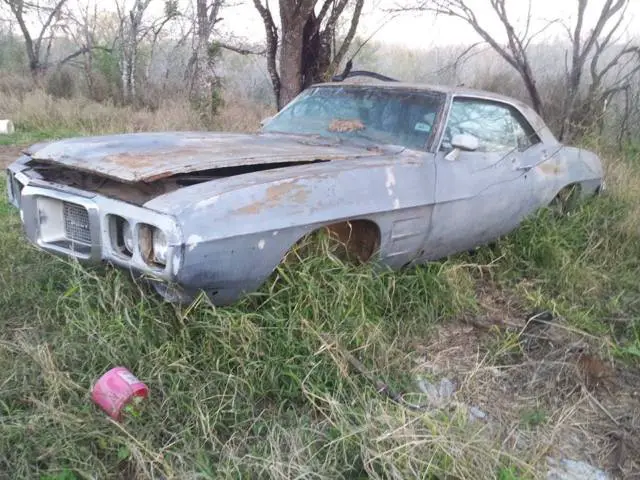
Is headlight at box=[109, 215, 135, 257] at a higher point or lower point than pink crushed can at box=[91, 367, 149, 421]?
higher

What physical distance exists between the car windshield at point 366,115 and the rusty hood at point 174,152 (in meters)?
0.21

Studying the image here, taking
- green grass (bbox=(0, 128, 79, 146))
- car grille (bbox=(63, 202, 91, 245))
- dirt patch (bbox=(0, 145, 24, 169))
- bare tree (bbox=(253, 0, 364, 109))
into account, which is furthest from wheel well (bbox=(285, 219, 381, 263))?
green grass (bbox=(0, 128, 79, 146))

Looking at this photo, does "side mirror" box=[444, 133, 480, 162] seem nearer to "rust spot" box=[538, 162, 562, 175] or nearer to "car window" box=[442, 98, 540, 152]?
"car window" box=[442, 98, 540, 152]

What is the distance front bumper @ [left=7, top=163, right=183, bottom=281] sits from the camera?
257 centimetres

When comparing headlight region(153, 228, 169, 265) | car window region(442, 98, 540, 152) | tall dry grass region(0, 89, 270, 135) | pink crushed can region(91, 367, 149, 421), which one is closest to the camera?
pink crushed can region(91, 367, 149, 421)

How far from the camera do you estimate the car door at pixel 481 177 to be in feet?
12.0

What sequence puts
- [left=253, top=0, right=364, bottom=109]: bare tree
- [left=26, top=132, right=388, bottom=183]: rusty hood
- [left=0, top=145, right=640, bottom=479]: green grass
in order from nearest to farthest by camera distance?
[left=0, top=145, right=640, bottom=479]: green grass < [left=26, top=132, right=388, bottom=183]: rusty hood < [left=253, top=0, right=364, bottom=109]: bare tree

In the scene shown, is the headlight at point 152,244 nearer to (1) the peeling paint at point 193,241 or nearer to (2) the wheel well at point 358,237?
(1) the peeling paint at point 193,241

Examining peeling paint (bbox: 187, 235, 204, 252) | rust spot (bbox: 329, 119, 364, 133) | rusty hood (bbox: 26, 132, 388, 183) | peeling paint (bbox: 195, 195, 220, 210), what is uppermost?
rust spot (bbox: 329, 119, 364, 133)

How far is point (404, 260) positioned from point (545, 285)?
1246 mm

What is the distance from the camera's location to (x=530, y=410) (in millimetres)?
2824

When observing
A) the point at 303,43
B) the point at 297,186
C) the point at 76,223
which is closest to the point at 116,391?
the point at 76,223

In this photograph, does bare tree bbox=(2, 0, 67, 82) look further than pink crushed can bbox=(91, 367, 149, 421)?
Yes

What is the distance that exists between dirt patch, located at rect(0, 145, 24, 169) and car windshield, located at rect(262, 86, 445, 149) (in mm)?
4901
